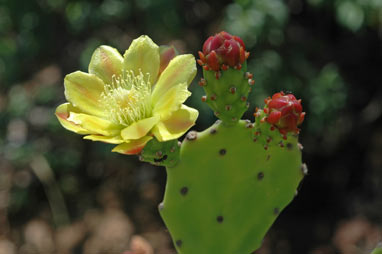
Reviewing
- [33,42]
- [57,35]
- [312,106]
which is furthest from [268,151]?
[57,35]

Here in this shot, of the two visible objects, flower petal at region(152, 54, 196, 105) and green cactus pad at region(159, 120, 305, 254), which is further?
green cactus pad at region(159, 120, 305, 254)

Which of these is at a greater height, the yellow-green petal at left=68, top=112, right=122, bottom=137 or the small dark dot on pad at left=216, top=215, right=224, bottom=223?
the yellow-green petal at left=68, top=112, right=122, bottom=137

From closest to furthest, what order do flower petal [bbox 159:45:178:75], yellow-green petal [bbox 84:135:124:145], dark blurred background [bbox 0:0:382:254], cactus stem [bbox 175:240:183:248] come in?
yellow-green petal [bbox 84:135:124:145], flower petal [bbox 159:45:178:75], cactus stem [bbox 175:240:183:248], dark blurred background [bbox 0:0:382:254]

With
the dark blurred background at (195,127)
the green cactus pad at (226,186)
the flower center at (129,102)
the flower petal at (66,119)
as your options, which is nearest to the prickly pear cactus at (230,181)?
the green cactus pad at (226,186)

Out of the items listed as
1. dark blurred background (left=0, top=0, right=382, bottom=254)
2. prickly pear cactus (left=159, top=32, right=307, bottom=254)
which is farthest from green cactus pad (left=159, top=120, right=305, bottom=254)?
dark blurred background (left=0, top=0, right=382, bottom=254)

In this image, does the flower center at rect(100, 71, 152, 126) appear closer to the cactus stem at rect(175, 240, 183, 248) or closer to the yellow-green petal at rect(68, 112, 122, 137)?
the yellow-green petal at rect(68, 112, 122, 137)

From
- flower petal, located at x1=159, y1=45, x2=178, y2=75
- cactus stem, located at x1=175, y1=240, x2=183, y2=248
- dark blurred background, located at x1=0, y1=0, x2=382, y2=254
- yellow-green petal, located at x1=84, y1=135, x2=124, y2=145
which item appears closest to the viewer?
yellow-green petal, located at x1=84, y1=135, x2=124, y2=145
